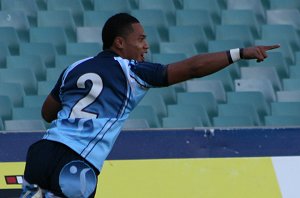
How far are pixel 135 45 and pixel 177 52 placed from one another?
3.81 metres

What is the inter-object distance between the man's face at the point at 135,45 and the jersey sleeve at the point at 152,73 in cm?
→ 10

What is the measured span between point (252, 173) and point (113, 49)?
1.64 meters

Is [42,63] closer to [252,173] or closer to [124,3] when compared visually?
[124,3]

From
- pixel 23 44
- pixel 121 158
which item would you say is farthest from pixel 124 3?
pixel 121 158

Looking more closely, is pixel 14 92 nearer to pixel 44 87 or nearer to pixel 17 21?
pixel 44 87

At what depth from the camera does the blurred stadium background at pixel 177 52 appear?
7.36 meters

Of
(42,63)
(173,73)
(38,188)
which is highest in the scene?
(173,73)

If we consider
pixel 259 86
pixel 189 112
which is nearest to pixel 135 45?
pixel 189 112

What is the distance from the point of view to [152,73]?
14.4 ft

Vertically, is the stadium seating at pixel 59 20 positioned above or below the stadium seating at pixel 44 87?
above

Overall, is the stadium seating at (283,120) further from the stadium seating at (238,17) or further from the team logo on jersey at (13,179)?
the team logo on jersey at (13,179)

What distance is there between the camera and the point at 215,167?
5.82 metres

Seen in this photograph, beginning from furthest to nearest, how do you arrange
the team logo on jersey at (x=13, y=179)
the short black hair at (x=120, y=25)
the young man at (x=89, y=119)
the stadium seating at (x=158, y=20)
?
1. the stadium seating at (x=158, y=20)
2. the team logo on jersey at (x=13, y=179)
3. the short black hair at (x=120, y=25)
4. the young man at (x=89, y=119)

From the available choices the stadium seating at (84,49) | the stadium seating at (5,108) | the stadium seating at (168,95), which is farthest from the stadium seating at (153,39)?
the stadium seating at (5,108)
